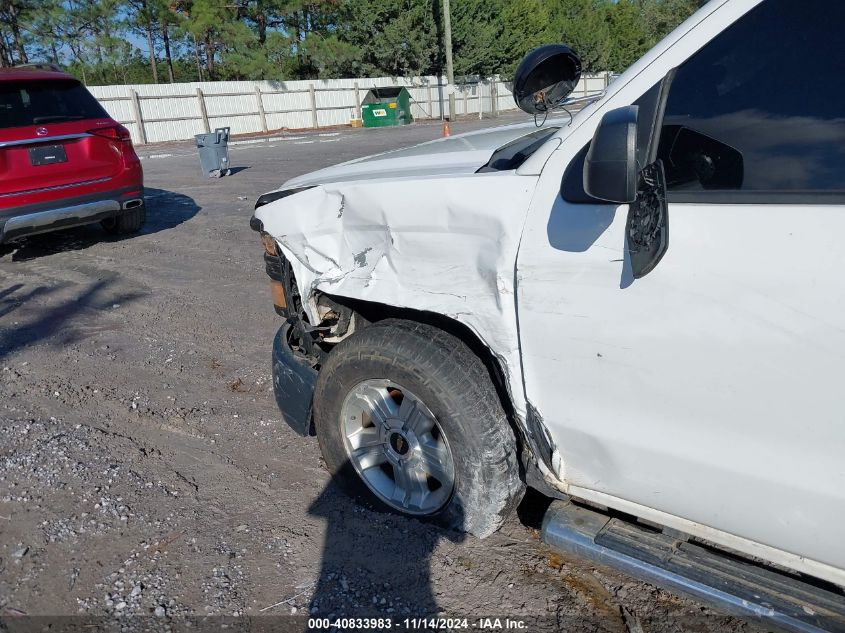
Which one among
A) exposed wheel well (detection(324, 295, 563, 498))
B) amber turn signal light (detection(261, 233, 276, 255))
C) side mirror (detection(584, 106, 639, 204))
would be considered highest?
side mirror (detection(584, 106, 639, 204))

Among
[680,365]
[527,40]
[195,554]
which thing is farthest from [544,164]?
[527,40]

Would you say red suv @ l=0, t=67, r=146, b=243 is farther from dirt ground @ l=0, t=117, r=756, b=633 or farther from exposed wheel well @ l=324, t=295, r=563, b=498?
exposed wheel well @ l=324, t=295, r=563, b=498

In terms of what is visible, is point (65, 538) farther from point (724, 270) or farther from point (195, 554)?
point (724, 270)

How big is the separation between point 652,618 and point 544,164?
163cm

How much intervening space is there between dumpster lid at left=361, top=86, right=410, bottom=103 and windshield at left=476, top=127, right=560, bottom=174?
103 ft

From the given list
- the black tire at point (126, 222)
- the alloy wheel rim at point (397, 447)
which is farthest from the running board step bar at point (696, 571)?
the black tire at point (126, 222)

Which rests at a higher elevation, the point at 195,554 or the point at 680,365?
the point at 680,365

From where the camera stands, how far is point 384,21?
128ft

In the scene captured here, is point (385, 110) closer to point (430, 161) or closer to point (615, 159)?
point (430, 161)

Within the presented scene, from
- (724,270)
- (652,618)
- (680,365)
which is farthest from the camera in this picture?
(652,618)

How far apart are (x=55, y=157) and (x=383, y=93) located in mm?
28245

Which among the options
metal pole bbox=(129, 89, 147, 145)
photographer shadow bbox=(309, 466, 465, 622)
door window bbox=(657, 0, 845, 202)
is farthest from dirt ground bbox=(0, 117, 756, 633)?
metal pole bbox=(129, 89, 147, 145)

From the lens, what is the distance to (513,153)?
2.67 metres

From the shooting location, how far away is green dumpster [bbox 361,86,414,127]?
1262 inches
